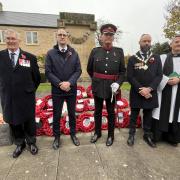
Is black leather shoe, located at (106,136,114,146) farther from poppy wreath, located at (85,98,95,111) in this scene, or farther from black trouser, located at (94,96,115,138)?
poppy wreath, located at (85,98,95,111)

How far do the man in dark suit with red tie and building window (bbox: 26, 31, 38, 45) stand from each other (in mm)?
22219

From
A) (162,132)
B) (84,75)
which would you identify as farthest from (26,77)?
(84,75)

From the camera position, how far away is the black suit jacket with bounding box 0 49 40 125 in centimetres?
277

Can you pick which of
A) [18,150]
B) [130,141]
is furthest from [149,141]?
[18,150]

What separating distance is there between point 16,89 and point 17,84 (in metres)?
0.08

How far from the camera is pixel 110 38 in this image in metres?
3.12

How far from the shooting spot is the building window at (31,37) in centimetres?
2333

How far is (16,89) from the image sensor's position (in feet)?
9.24

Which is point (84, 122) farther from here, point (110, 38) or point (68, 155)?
point (110, 38)

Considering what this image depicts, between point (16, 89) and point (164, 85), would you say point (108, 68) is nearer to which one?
point (164, 85)

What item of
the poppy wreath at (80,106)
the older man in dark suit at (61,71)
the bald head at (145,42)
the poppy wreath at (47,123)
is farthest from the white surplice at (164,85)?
the poppy wreath at (47,123)

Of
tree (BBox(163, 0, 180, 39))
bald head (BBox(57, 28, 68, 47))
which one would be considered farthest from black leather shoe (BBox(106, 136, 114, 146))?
tree (BBox(163, 0, 180, 39))

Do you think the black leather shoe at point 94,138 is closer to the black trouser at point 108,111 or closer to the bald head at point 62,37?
the black trouser at point 108,111

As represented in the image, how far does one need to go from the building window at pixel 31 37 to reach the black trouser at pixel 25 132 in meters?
22.3
